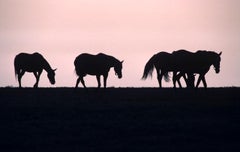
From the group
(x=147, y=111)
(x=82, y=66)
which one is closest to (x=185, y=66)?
(x=82, y=66)

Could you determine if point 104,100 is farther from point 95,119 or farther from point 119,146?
point 119,146

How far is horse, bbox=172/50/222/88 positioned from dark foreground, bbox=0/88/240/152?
129 inches

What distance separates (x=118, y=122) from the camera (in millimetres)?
21094

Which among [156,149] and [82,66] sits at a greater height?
[82,66]

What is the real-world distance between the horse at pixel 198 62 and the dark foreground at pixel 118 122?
327cm

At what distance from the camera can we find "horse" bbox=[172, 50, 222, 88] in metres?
34.1

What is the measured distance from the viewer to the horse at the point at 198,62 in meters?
34.1

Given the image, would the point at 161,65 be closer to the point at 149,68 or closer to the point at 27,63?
the point at 149,68

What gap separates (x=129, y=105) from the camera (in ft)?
84.1

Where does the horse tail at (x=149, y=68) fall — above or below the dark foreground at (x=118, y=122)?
above

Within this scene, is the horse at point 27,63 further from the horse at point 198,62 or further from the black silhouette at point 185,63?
the horse at point 198,62

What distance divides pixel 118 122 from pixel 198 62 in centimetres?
1386

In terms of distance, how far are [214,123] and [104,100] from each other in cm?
773

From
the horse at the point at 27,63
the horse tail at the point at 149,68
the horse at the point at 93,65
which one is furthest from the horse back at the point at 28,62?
the horse tail at the point at 149,68
